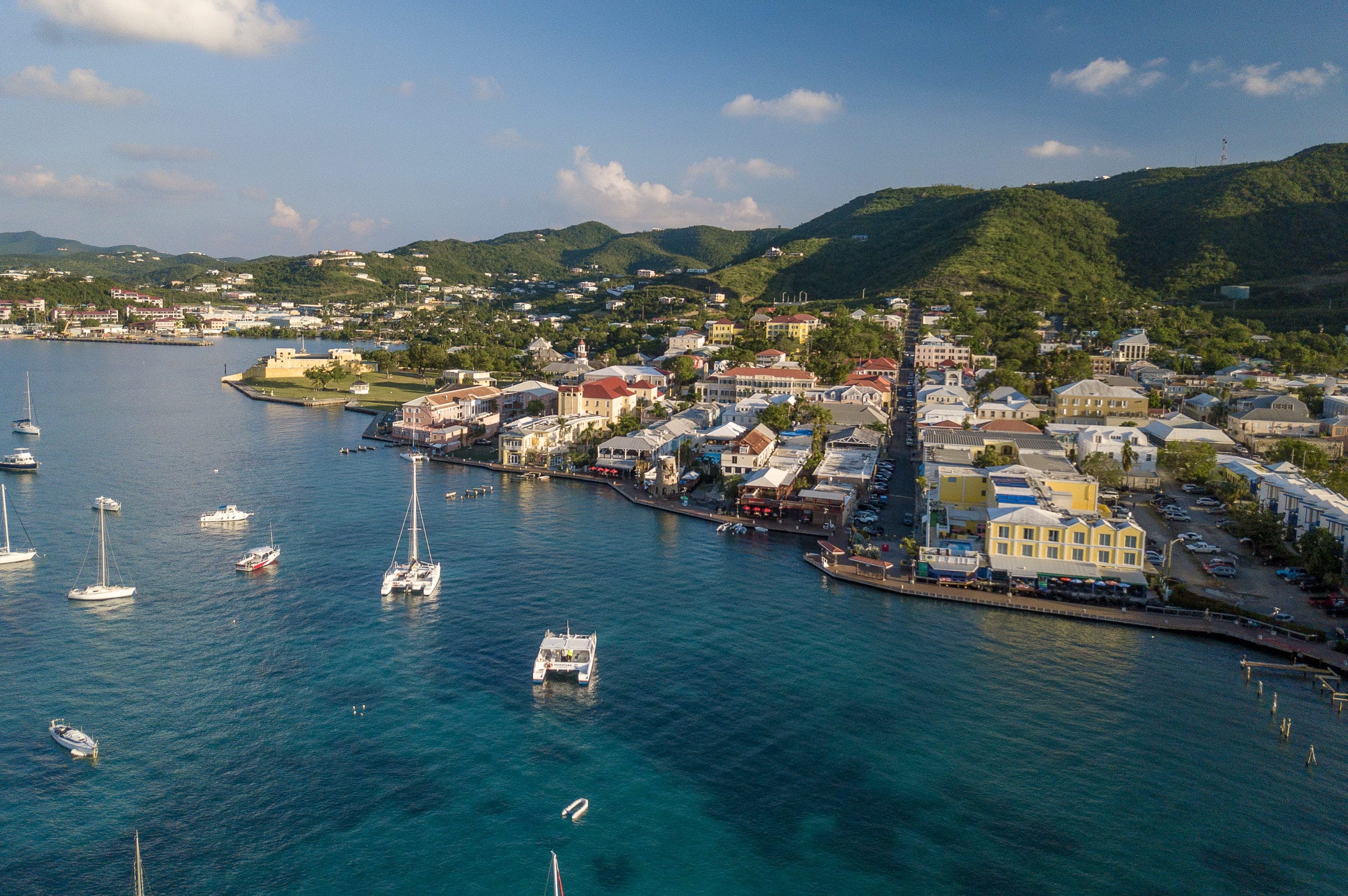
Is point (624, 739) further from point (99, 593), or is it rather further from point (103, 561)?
point (103, 561)

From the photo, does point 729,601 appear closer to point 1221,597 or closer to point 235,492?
point 1221,597

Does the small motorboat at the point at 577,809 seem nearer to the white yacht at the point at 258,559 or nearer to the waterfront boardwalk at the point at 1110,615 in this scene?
the waterfront boardwalk at the point at 1110,615

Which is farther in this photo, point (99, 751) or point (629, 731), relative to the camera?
point (629, 731)

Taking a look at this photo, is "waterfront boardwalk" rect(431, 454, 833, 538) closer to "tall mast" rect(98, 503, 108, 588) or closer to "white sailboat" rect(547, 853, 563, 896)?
"tall mast" rect(98, 503, 108, 588)

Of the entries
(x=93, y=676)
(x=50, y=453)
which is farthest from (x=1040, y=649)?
(x=50, y=453)

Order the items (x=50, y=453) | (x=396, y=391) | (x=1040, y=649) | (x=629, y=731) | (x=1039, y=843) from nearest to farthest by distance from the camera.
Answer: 1. (x=1039, y=843)
2. (x=629, y=731)
3. (x=1040, y=649)
4. (x=50, y=453)
5. (x=396, y=391)

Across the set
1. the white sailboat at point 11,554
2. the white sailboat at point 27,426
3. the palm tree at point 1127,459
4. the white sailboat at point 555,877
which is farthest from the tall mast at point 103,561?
the palm tree at point 1127,459

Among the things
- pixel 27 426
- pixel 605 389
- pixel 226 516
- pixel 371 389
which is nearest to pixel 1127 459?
pixel 605 389
